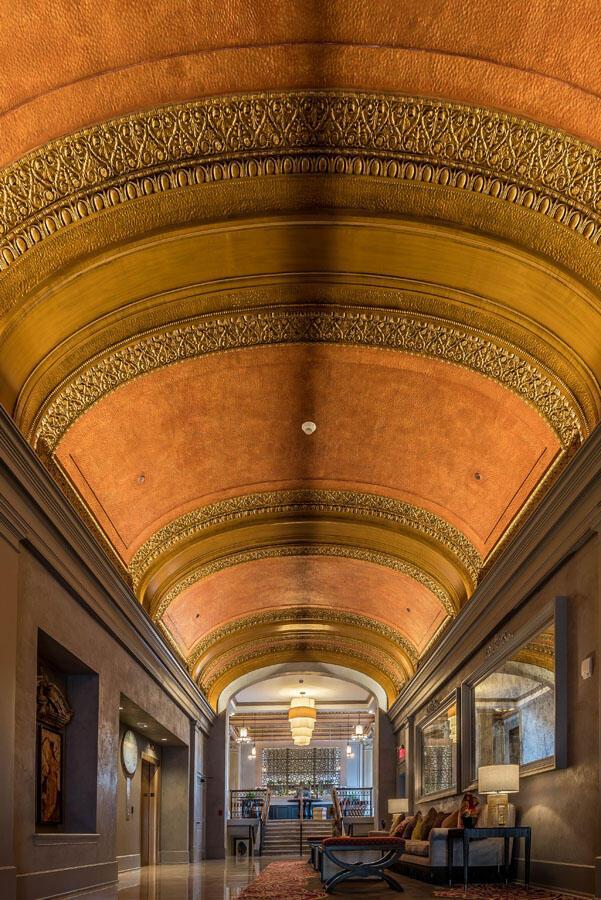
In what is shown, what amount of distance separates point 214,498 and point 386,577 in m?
4.84

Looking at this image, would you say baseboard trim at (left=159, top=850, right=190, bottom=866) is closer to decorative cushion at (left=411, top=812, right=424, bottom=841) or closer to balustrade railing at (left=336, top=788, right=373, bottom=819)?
decorative cushion at (left=411, top=812, right=424, bottom=841)

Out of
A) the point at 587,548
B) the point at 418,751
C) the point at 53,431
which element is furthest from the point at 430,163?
the point at 418,751

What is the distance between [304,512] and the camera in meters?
12.9

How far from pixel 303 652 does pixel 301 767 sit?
15.9 meters

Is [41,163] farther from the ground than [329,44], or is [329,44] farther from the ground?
[329,44]

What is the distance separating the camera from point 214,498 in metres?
11.9

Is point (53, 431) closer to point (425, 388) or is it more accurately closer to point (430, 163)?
point (425, 388)

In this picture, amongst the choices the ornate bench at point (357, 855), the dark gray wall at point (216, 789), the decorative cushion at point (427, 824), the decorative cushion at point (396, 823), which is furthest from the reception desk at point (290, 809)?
the ornate bench at point (357, 855)

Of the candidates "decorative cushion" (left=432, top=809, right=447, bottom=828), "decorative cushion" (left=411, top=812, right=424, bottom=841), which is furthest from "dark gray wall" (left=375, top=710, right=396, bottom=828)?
"decorative cushion" (left=432, top=809, right=447, bottom=828)

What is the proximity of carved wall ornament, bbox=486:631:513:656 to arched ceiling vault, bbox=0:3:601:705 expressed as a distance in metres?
0.89

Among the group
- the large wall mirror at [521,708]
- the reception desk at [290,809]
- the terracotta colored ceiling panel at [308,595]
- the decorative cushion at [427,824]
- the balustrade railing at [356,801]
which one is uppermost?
the terracotta colored ceiling panel at [308,595]

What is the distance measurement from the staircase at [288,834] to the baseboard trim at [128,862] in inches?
395

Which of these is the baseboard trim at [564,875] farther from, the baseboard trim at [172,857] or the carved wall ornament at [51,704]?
the baseboard trim at [172,857]

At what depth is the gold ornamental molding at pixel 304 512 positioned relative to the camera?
39.4ft
